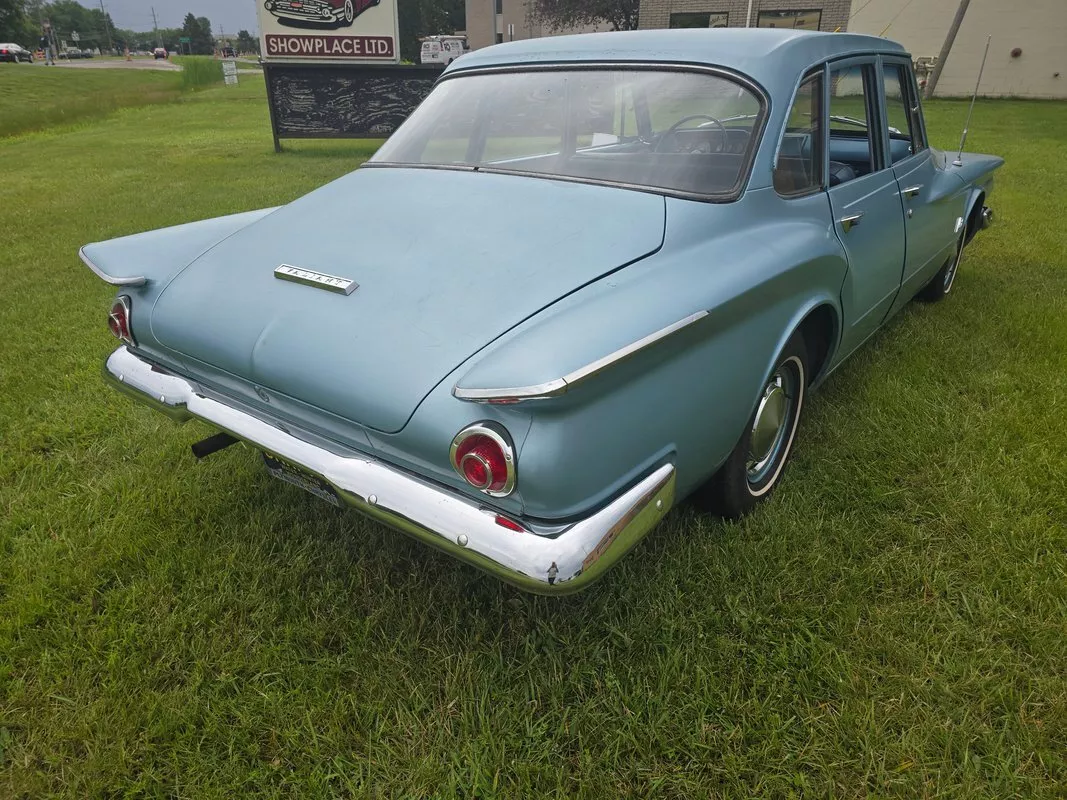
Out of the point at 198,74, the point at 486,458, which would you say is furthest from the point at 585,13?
the point at 486,458

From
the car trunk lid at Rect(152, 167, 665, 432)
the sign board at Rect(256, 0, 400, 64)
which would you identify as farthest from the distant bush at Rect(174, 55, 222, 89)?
the car trunk lid at Rect(152, 167, 665, 432)

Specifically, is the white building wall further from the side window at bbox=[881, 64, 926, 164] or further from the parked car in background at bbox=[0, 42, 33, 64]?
the parked car in background at bbox=[0, 42, 33, 64]

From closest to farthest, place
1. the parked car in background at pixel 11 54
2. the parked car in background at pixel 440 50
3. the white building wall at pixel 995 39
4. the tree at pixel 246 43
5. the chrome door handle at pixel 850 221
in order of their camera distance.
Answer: the chrome door handle at pixel 850 221 < the white building wall at pixel 995 39 < the parked car in background at pixel 440 50 < the parked car in background at pixel 11 54 < the tree at pixel 246 43

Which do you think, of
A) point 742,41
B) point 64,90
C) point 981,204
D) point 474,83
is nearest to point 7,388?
point 474,83

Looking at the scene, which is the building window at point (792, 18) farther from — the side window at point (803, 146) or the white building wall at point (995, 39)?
the side window at point (803, 146)

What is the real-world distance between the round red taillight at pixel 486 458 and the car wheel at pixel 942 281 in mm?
4024

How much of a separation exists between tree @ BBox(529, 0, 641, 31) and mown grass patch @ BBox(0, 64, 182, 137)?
14748 millimetres

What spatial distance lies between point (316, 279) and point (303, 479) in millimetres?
591

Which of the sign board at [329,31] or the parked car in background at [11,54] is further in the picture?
the parked car in background at [11,54]

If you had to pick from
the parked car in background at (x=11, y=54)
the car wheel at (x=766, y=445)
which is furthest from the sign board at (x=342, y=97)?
the parked car in background at (x=11, y=54)

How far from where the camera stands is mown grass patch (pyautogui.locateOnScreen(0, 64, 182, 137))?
18.3 meters

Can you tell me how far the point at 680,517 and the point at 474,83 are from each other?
6.36 feet

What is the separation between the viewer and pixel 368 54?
39.2 ft

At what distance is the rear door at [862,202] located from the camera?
111 inches
